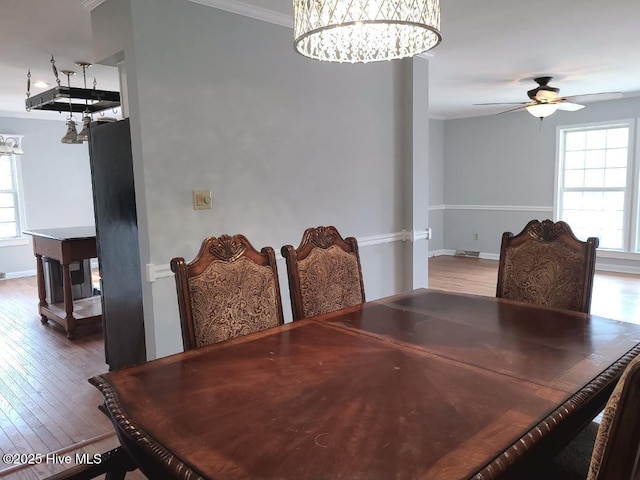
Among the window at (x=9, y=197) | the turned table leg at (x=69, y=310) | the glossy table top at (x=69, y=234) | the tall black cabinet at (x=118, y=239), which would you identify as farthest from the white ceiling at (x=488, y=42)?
the turned table leg at (x=69, y=310)

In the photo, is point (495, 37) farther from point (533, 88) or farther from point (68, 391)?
point (68, 391)

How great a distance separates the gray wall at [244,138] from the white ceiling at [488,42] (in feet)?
0.92

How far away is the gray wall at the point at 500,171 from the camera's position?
711 cm

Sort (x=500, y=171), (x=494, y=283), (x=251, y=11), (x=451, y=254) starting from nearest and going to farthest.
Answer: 1. (x=251, y=11)
2. (x=494, y=283)
3. (x=500, y=171)
4. (x=451, y=254)

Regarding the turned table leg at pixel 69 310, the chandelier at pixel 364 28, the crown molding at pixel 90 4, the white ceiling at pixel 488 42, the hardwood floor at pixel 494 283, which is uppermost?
the white ceiling at pixel 488 42

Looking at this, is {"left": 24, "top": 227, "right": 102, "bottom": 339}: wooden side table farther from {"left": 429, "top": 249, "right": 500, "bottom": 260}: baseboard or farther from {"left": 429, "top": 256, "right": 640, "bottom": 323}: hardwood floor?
{"left": 429, "top": 249, "right": 500, "bottom": 260}: baseboard

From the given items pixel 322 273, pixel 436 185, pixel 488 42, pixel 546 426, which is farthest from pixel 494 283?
pixel 546 426

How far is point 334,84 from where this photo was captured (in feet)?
11.4

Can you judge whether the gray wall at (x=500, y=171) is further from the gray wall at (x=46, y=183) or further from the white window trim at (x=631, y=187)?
the gray wall at (x=46, y=183)

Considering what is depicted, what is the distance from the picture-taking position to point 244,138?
116 inches

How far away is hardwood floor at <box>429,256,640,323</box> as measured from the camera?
4.89m

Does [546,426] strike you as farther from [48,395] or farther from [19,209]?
[19,209]

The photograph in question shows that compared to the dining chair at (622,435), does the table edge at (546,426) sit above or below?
below

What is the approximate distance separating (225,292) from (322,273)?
0.53m
